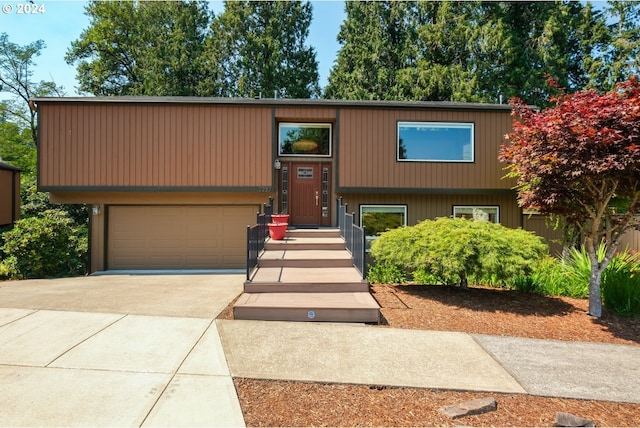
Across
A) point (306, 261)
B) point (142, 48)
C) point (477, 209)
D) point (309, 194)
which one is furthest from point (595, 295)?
point (142, 48)

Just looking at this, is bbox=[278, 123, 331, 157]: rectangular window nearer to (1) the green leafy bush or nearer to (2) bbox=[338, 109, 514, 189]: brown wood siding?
(2) bbox=[338, 109, 514, 189]: brown wood siding

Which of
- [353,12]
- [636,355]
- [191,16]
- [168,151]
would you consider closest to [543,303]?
[636,355]

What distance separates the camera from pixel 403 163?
386 inches

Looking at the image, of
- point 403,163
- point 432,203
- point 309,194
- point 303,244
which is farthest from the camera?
point 432,203

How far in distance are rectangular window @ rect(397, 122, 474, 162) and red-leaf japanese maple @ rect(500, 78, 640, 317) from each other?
3851 mm

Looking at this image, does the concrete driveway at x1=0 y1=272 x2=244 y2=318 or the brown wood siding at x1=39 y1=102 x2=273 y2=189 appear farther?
the brown wood siding at x1=39 y1=102 x2=273 y2=189

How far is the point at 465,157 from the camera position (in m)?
9.98

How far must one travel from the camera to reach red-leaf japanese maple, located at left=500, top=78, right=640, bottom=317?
478 cm

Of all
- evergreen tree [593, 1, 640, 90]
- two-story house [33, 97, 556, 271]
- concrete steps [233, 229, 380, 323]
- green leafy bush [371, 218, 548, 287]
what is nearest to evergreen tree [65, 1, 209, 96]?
two-story house [33, 97, 556, 271]

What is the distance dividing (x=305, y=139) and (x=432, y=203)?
4284mm

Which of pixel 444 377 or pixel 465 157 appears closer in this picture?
pixel 444 377

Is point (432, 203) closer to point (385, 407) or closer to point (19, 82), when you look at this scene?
point (385, 407)

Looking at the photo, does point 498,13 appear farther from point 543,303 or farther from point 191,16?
point 543,303

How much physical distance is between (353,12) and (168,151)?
18.2 meters
